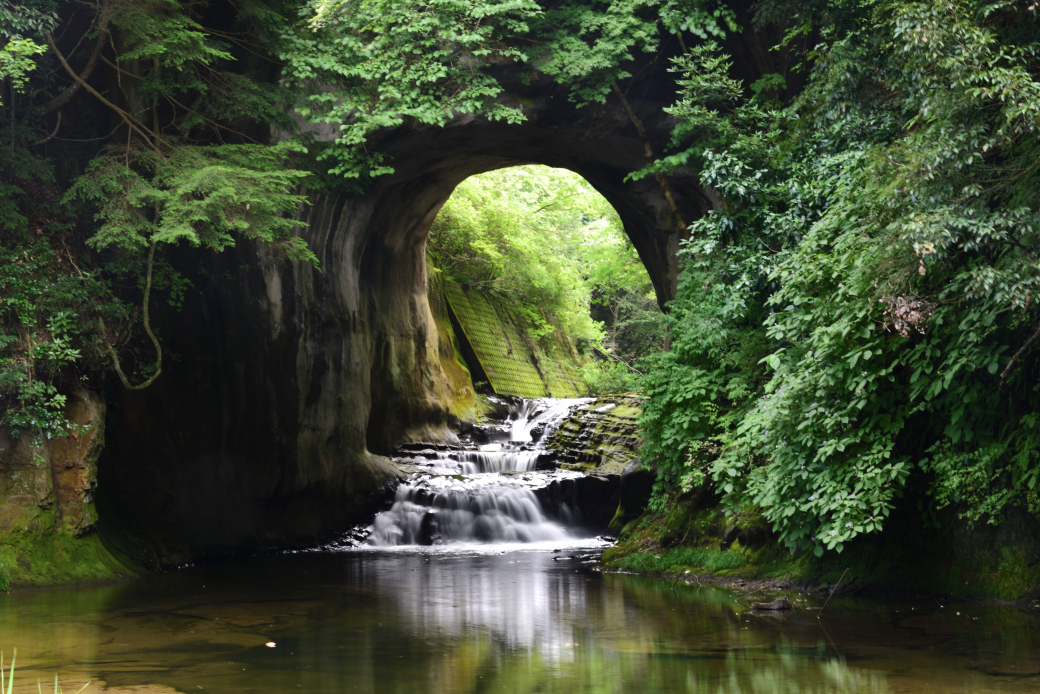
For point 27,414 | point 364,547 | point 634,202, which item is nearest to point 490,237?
point 634,202

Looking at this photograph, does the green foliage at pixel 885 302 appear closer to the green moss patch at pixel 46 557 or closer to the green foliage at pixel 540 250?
the green moss patch at pixel 46 557

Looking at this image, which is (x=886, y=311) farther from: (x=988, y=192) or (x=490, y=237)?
(x=490, y=237)

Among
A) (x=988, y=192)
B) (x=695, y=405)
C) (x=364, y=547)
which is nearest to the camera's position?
(x=988, y=192)

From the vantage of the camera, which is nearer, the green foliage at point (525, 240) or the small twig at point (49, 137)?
the small twig at point (49, 137)

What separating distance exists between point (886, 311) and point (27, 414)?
8.18 meters

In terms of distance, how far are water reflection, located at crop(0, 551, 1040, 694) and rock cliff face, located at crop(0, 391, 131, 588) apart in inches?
23.3

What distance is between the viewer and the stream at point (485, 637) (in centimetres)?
477

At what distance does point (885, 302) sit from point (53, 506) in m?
8.45

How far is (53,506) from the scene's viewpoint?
9094 millimetres

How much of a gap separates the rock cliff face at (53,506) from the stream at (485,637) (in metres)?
0.48

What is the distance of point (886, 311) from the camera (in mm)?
6473

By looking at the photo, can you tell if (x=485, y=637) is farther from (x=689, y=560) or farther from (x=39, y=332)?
(x=39, y=332)

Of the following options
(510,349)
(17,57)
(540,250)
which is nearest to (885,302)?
(17,57)

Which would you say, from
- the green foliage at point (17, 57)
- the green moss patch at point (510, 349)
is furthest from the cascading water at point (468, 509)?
the green foliage at point (17, 57)
